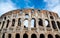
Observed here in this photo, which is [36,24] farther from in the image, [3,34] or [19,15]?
[3,34]

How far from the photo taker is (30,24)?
24703mm

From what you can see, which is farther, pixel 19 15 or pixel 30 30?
pixel 19 15

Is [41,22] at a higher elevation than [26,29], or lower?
higher

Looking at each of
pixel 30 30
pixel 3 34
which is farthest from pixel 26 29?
pixel 3 34

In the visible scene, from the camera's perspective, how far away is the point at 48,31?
24.6 metres

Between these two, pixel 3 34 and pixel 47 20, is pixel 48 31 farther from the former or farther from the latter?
pixel 3 34

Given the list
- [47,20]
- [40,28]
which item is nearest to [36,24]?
[40,28]

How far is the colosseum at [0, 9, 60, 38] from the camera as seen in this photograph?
24125 millimetres

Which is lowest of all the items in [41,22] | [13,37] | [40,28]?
[13,37]

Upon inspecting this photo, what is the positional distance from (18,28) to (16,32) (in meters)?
0.86

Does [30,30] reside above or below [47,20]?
below

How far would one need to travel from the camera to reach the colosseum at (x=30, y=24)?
24.1 m

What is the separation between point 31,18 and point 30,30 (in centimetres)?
246

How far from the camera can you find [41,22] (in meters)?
26.7
